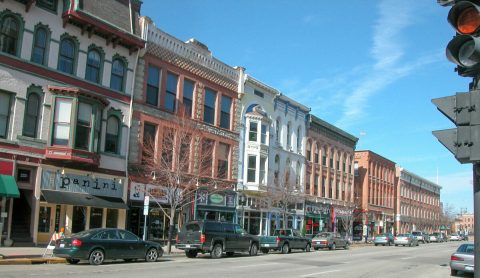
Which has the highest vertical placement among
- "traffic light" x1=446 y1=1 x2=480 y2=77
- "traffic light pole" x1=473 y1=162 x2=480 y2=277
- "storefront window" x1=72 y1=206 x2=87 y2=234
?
"traffic light" x1=446 y1=1 x2=480 y2=77

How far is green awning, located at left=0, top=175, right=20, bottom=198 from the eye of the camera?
72.1ft

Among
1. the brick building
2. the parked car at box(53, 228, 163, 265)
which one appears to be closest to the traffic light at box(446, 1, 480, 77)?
the parked car at box(53, 228, 163, 265)

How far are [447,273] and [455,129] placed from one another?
19.1 metres

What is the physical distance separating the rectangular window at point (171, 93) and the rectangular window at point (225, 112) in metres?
5.16

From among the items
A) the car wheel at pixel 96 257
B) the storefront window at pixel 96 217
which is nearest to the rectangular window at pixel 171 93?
the storefront window at pixel 96 217

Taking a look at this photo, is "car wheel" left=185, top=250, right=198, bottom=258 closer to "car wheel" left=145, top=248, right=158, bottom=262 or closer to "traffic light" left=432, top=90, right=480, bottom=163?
"car wheel" left=145, top=248, right=158, bottom=262

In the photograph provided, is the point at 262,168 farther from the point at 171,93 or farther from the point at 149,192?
the point at 149,192

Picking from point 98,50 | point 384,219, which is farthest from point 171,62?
point 384,219

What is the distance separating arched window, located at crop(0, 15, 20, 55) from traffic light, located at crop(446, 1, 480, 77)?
2259 centimetres

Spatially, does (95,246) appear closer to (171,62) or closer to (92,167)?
(92,167)

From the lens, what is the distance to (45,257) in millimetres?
19328

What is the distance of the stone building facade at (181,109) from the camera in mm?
29703

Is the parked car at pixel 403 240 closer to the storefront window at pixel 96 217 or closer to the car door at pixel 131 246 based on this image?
the storefront window at pixel 96 217

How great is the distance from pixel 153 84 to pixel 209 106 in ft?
18.2
